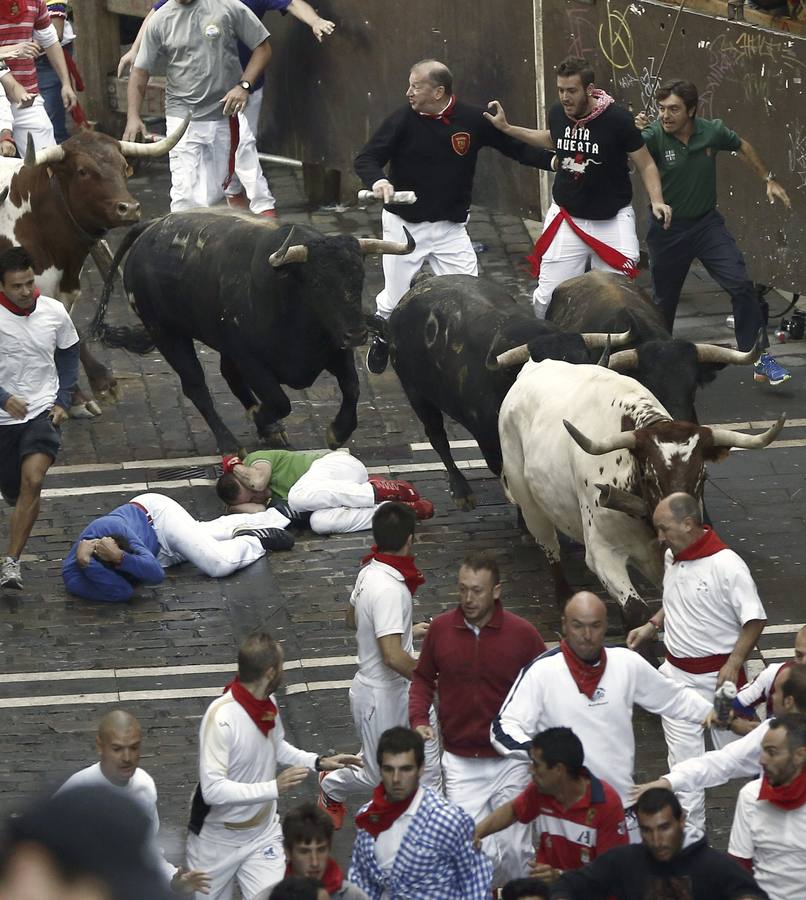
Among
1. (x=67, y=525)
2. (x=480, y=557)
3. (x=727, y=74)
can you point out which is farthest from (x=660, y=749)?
(x=727, y=74)

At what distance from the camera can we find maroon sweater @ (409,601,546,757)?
752 cm

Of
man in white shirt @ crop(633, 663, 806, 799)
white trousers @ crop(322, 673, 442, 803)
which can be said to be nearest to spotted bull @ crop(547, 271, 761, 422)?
white trousers @ crop(322, 673, 442, 803)

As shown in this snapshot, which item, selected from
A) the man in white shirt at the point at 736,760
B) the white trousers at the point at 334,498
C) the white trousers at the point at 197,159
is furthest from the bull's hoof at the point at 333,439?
the man in white shirt at the point at 736,760

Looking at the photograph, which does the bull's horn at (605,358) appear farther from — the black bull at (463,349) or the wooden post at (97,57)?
the wooden post at (97,57)

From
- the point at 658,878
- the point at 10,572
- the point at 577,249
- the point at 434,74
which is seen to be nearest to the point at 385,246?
the point at 434,74

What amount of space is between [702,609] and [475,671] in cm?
111

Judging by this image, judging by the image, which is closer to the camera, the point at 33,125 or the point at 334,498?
the point at 334,498

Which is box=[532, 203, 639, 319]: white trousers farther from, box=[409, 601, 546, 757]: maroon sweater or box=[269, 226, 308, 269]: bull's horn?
box=[409, 601, 546, 757]: maroon sweater

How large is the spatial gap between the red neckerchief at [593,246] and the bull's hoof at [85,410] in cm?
352

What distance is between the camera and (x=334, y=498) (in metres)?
11.8

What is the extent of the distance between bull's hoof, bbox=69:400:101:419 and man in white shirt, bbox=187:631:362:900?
707 cm

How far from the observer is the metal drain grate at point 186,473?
12922mm

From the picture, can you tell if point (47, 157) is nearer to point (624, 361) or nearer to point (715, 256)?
point (624, 361)

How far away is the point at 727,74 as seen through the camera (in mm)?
14758
